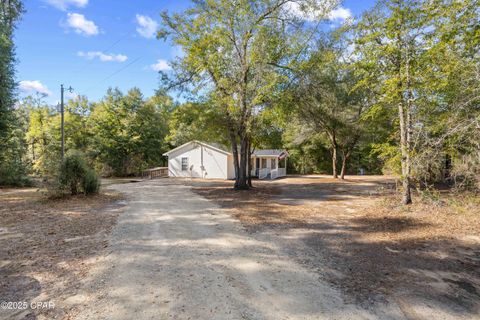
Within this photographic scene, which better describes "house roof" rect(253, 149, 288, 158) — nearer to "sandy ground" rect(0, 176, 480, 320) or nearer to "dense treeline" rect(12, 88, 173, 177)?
"dense treeline" rect(12, 88, 173, 177)

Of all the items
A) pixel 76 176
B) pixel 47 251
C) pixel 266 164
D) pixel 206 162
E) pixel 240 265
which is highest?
pixel 206 162

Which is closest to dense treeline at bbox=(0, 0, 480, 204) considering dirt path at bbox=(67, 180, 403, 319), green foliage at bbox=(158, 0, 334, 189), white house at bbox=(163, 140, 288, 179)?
green foliage at bbox=(158, 0, 334, 189)

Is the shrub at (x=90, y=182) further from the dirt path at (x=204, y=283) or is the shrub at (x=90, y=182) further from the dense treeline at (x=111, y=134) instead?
the dense treeline at (x=111, y=134)

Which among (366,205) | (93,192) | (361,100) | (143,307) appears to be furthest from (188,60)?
(361,100)

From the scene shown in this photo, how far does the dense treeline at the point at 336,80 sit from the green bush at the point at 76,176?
0.63 m

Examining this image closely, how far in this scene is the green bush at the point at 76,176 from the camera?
403 inches

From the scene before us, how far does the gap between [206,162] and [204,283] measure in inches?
807

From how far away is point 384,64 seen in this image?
9008mm

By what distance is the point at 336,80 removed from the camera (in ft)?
46.0

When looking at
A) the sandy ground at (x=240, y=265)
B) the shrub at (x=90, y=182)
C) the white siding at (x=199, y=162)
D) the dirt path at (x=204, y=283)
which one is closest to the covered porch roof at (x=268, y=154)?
the white siding at (x=199, y=162)

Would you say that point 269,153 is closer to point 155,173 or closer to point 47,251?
point 155,173

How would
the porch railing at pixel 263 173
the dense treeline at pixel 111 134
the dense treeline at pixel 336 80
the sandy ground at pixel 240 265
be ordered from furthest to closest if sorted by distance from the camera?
the dense treeline at pixel 111 134
the porch railing at pixel 263 173
the dense treeline at pixel 336 80
the sandy ground at pixel 240 265

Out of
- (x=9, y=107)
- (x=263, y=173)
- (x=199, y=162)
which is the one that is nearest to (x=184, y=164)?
(x=199, y=162)

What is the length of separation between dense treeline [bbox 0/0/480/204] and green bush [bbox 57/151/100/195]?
0.63 metres
